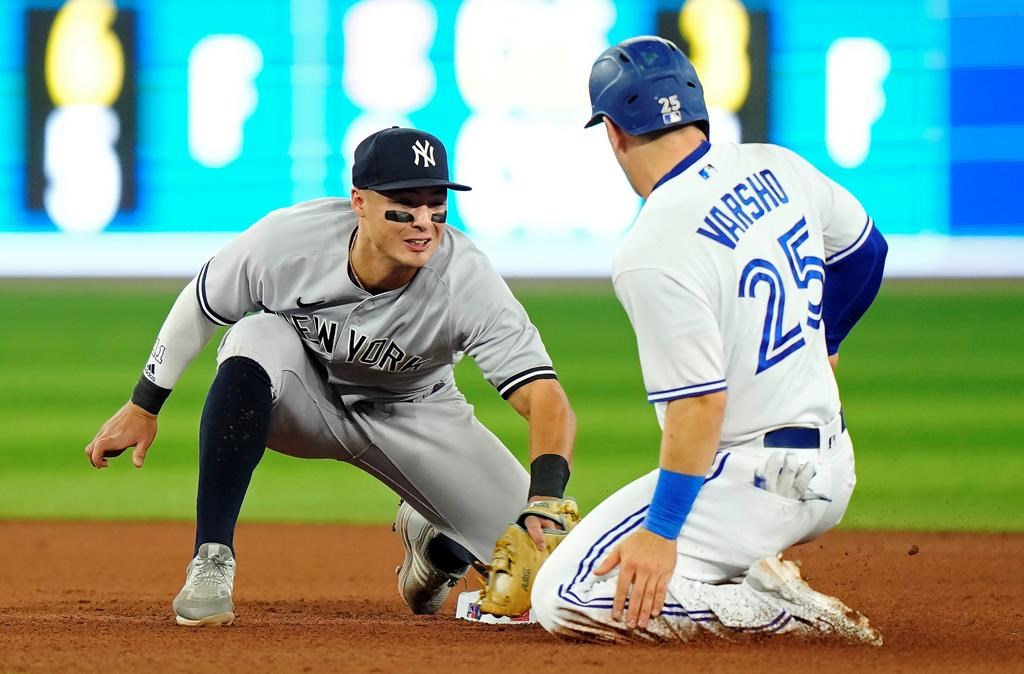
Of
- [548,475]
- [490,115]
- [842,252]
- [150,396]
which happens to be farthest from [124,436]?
[490,115]

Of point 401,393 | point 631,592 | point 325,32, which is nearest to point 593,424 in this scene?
point 325,32

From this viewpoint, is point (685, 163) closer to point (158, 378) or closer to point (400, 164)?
point (400, 164)

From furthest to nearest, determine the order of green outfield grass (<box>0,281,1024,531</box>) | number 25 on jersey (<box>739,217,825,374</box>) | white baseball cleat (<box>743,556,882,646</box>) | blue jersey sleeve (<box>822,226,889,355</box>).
A: green outfield grass (<box>0,281,1024,531</box>) < blue jersey sleeve (<box>822,226,889,355</box>) < white baseball cleat (<box>743,556,882,646</box>) < number 25 on jersey (<box>739,217,825,374</box>)

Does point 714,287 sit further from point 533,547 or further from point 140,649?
point 140,649

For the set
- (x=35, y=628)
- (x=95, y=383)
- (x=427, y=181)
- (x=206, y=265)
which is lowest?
(x=95, y=383)

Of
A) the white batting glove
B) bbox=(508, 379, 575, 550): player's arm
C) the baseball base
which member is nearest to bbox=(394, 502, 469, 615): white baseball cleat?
the baseball base

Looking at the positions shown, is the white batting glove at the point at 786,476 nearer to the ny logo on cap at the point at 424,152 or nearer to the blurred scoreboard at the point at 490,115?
the ny logo on cap at the point at 424,152

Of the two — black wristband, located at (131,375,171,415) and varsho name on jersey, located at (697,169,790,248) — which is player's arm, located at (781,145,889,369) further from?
black wristband, located at (131,375,171,415)
